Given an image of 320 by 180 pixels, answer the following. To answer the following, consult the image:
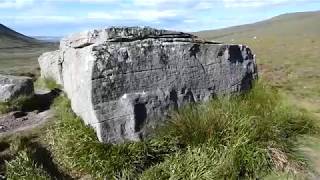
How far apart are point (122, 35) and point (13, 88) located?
3.27 m

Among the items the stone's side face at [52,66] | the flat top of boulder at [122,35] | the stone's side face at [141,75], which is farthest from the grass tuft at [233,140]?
the stone's side face at [52,66]

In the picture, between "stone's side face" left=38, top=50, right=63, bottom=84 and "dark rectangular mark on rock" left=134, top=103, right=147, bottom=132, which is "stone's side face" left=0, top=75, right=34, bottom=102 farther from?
"dark rectangular mark on rock" left=134, top=103, right=147, bottom=132

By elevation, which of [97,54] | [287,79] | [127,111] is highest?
[97,54]

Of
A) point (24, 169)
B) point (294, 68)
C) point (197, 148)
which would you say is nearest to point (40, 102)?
point (24, 169)

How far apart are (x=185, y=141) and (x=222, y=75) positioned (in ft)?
6.53

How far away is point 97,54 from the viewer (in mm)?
10211

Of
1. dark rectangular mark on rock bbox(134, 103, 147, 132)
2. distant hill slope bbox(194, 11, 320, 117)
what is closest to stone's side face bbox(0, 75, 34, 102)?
dark rectangular mark on rock bbox(134, 103, 147, 132)

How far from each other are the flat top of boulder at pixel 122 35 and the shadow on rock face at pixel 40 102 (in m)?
1.85

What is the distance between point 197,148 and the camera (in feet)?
31.8

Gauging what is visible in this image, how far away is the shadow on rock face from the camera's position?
12766 mm

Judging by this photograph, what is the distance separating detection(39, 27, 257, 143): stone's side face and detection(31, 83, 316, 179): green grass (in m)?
0.31

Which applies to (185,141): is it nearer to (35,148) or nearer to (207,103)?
(207,103)

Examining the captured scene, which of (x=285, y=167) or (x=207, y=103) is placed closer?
(x=285, y=167)

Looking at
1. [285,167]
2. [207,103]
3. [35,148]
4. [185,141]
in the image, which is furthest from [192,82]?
[35,148]
